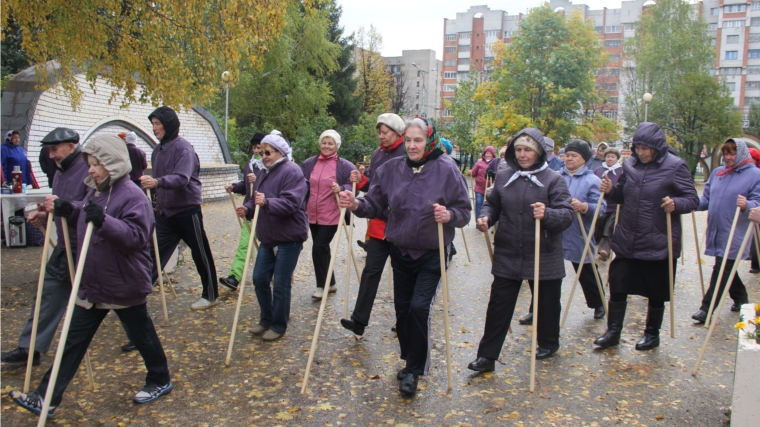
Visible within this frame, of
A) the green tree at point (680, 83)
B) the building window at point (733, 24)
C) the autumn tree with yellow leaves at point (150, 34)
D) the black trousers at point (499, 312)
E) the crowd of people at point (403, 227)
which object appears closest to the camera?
the crowd of people at point (403, 227)

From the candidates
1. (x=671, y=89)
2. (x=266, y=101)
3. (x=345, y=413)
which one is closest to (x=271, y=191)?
(x=345, y=413)

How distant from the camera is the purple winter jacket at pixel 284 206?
18.7 ft

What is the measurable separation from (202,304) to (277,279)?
1525mm

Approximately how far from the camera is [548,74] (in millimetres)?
30922

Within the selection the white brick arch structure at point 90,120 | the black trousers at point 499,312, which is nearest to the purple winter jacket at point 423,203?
the black trousers at point 499,312

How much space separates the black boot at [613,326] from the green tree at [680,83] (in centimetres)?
3746

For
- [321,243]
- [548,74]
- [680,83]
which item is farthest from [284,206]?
[680,83]

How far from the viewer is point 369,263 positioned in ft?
18.2

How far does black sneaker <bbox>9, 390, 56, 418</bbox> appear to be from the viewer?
4.05 metres

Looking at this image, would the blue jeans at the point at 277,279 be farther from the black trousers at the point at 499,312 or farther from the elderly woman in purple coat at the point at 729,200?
the elderly woman in purple coat at the point at 729,200

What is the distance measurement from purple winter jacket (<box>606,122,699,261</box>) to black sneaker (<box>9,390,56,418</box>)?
15.3 ft

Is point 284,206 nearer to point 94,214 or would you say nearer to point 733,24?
point 94,214

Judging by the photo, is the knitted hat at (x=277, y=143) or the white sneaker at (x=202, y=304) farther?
the white sneaker at (x=202, y=304)

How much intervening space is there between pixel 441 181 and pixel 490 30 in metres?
93.1
